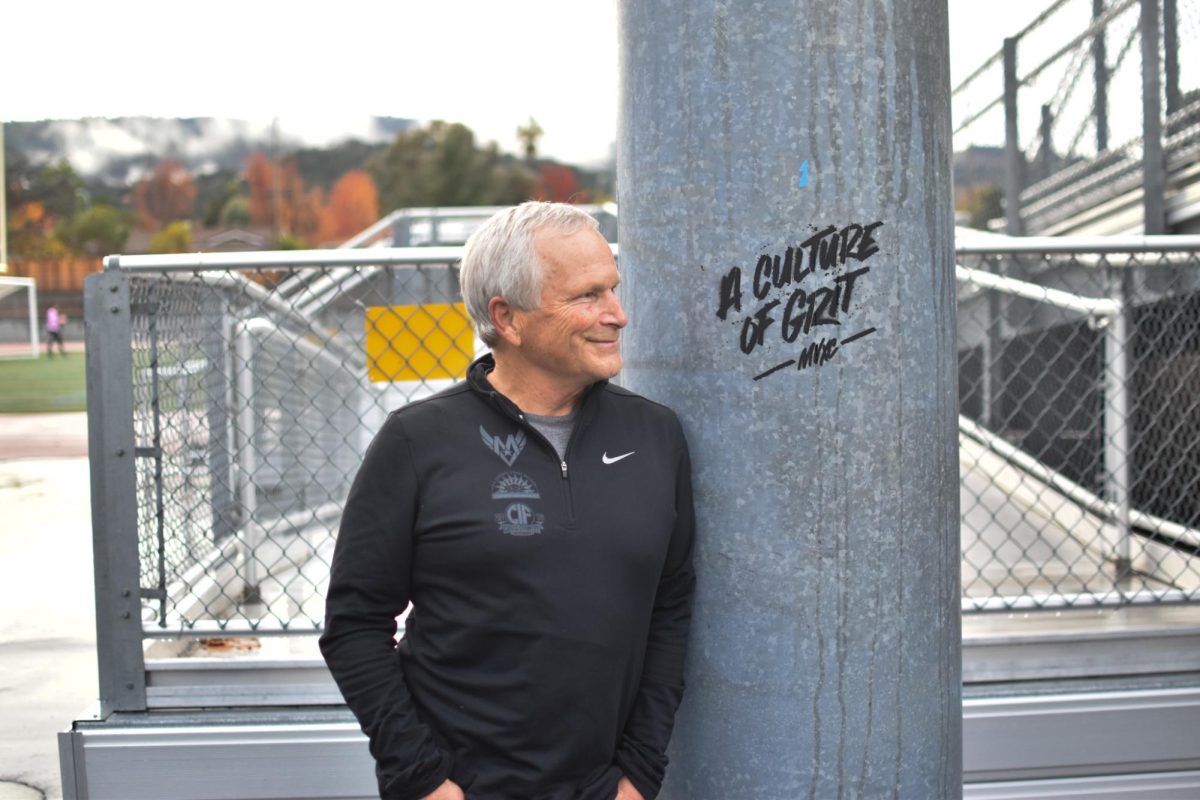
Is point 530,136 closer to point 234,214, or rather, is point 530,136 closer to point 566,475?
point 234,214

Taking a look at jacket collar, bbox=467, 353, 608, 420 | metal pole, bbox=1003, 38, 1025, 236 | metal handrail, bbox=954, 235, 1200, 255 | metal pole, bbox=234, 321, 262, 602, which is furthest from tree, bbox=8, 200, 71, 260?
jacket collar, bbox=467, 353, 608, 420

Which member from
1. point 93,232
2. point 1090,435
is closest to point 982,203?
point 1090,435

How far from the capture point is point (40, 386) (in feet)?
103

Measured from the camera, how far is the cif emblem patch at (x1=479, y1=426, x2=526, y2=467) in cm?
183

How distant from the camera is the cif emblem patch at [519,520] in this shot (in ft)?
5.86

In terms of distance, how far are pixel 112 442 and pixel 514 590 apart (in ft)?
5.90

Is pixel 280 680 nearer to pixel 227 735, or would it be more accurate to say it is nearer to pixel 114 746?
pixel 227 735

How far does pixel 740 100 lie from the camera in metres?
1.63

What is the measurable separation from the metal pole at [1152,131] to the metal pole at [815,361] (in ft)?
16.0

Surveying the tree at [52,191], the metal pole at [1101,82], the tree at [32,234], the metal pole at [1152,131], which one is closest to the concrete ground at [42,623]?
the metal pole at [1152,131]

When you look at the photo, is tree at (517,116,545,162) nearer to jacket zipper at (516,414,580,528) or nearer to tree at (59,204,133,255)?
tree at (59,204,133,255)

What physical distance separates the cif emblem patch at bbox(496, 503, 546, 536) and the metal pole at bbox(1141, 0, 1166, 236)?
5.20 metres

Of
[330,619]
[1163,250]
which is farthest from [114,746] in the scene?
[1163,250]

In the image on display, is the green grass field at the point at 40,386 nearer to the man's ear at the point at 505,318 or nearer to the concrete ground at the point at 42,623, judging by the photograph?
the concrete ground at the point at 42,623
